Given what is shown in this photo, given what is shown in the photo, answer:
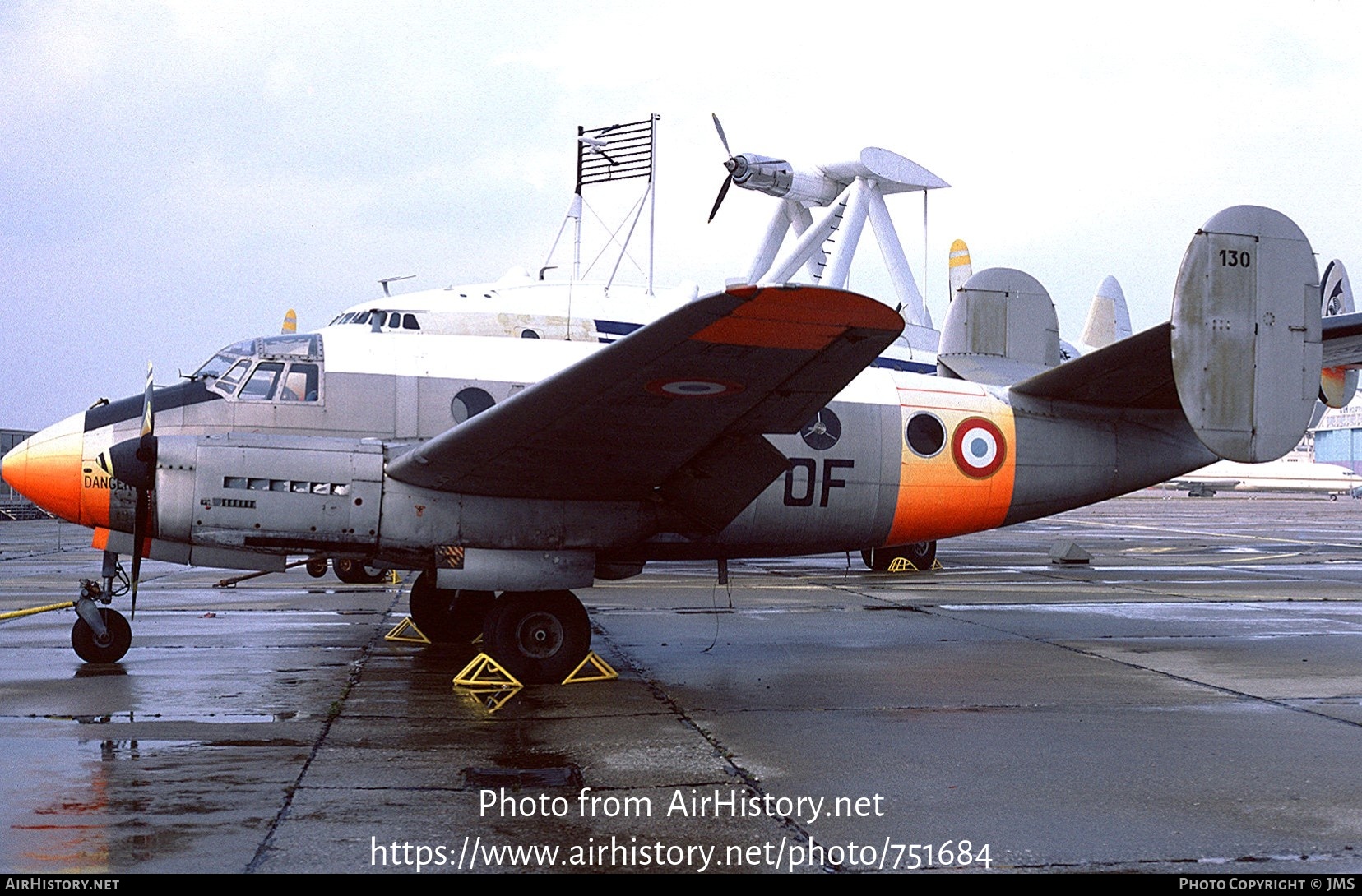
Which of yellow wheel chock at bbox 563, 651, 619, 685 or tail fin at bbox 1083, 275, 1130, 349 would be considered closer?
yellow wheel chock at bbox 563, 651, 619, 685

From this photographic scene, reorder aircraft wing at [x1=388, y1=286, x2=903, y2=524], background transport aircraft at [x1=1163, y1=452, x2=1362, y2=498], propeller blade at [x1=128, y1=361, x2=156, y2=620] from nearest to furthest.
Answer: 1. aircraft wing at [x1=388, y1=286, x2=903, y2=524]
2. propeller blade at [x1=128, y1=361, x2=156, y2=620]
3. background transport aircraft at [x1=1163, y1=452, x2=1362, y2=498]

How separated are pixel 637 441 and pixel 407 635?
584 centimetres

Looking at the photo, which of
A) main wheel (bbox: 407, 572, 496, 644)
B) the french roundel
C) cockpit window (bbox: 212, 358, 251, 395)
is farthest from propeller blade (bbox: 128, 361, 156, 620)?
the french roundel

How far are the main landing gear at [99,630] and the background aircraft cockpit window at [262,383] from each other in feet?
7.02

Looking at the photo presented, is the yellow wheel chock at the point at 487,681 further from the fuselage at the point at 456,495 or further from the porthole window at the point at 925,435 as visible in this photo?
the porthole window at the point at 925,435

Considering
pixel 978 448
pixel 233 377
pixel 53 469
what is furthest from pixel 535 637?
pixel 978 448

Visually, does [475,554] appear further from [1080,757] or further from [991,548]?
[991,548]

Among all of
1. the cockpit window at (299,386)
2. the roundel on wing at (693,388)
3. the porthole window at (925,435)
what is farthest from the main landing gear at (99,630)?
the porthole window at (925,435)

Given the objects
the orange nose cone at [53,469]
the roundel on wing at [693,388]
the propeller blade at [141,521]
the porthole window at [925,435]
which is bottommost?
the propeller blade at [141,521]

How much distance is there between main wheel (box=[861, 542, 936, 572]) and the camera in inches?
1046

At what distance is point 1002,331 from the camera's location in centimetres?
1705

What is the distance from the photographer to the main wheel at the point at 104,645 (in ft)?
40.5

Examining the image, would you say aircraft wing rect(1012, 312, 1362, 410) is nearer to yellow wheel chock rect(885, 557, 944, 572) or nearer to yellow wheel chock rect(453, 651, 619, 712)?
yellow wheel chock rect(453, 651, 619, 712)

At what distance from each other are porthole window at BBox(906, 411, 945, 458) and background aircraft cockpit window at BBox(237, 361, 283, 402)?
7077 mm
